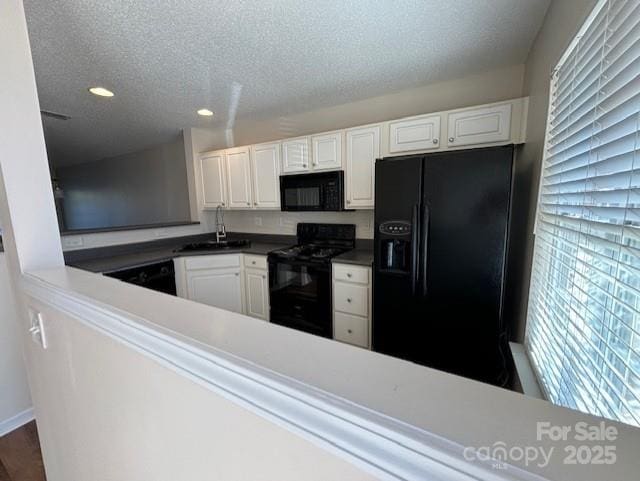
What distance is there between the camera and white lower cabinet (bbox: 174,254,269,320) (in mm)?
2828

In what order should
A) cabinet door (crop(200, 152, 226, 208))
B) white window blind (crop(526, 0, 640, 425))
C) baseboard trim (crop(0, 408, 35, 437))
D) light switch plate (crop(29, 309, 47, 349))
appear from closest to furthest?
white window blind (crop(526, 0, 640, 425)) → light switch plate (crop(29, 309, 47, 349)) → baseboard trim (crop(0, 408, 35, 437)) → cabinet door (crop(200, 152, 226, 208))

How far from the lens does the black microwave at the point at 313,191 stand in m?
2.61

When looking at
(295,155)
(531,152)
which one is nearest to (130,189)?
(295,155)

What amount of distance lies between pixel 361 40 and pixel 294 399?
1987 millimetres

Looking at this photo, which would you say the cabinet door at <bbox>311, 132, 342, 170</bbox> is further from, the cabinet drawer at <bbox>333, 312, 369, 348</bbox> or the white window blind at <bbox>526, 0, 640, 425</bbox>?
the white window blind at <bbox>526, 0, 640, 425</bbox>

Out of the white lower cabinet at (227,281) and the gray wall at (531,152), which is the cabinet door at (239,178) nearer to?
the white lower cabinet at (227,281)

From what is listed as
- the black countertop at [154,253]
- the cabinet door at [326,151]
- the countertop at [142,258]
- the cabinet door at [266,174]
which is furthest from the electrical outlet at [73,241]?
the cabinet door at [326,151]

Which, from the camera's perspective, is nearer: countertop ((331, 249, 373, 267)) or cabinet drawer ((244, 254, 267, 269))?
countertop ((331, 249, 373, 267))

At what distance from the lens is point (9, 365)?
1.78 m

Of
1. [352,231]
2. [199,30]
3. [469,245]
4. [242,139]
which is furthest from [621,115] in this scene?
[242,139]

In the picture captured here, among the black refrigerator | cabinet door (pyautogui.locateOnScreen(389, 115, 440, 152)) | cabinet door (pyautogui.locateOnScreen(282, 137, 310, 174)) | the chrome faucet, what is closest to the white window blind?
the black refrigerator

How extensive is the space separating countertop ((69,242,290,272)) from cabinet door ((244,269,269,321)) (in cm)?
24

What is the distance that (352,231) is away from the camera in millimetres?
2871

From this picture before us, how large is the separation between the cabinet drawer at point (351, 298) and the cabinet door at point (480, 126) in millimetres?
1356
